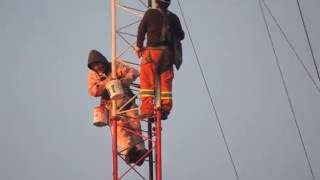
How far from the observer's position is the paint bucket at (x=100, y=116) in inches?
665

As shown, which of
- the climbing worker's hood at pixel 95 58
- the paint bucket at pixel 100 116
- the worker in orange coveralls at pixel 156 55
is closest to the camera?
the worker in orange coveralls at pixel 156 55

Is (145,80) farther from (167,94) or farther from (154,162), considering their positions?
(154,162)

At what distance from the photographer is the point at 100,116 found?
16906 millimetres

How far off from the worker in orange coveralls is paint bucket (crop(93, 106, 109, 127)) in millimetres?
1267

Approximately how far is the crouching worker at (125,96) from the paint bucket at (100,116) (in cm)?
25

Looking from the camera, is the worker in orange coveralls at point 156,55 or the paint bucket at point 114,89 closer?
the worker in orange coveralls at point 156,55

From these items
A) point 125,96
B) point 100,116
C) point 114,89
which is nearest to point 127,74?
point 125,96

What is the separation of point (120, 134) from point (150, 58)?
1.74 meters

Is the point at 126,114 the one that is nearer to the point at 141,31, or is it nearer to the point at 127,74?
the point at 127,74

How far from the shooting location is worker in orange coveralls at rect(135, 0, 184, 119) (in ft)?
51.4

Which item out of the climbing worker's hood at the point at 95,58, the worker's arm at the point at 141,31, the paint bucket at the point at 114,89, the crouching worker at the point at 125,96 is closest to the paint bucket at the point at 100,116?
the crouching worker at the point at 125,96

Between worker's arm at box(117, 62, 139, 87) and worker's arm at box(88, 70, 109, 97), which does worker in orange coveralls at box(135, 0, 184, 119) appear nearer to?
worker's arm at box(117, 62, 139, 87)

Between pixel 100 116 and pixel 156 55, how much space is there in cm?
182

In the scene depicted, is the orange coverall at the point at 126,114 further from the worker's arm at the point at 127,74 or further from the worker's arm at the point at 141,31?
the worker's arm at the point at 141,31
